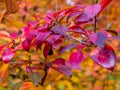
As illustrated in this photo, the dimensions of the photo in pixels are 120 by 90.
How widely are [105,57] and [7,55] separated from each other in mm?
278

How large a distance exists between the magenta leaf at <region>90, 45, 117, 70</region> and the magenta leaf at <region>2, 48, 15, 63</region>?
236 mm

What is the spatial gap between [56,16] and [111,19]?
2387 millimetres

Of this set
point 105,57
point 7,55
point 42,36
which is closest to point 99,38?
point 105,57

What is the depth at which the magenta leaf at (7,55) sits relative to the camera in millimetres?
930

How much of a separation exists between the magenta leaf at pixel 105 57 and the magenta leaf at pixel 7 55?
24 cm

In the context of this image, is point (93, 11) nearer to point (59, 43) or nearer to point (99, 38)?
point (99, 38)

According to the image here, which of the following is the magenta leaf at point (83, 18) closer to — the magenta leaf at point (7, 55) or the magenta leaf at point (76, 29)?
the magenta leaf at point (76, 29)

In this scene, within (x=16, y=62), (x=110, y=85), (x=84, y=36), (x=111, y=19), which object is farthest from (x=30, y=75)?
(x=111, y=19)

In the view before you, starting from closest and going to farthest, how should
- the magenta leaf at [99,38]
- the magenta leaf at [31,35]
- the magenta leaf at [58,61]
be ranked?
the magenta leaf at [99,38] < the magenta leaf at [31,35] < the magenta leaf at [58,61]

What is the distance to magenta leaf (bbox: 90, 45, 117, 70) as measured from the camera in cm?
83

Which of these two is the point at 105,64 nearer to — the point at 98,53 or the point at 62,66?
the point at 98,53

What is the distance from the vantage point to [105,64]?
833 mm

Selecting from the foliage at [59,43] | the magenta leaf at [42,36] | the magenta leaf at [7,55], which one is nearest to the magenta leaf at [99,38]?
the foliage at [59,43]

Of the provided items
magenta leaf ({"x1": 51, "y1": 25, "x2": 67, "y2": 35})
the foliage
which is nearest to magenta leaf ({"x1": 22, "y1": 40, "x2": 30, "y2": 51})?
the foliage
